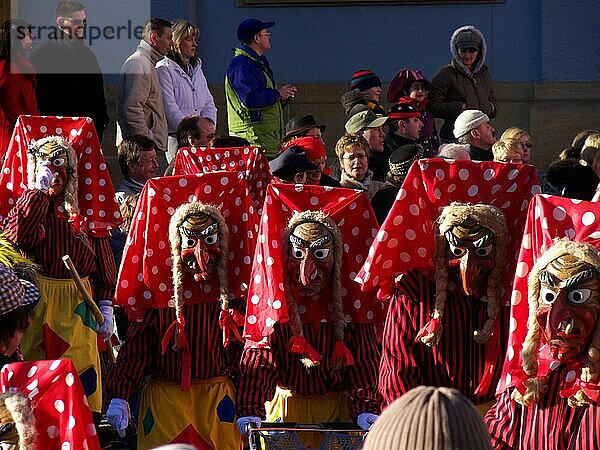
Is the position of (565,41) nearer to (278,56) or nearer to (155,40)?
(278,56)

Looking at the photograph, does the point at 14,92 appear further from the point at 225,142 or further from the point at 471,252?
the point at 471,252

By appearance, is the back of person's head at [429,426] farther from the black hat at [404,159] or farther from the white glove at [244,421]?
the black hat at [404,159]

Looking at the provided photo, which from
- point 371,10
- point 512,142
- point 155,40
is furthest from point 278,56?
point 512,142

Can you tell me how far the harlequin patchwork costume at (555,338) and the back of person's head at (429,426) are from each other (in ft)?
5.86

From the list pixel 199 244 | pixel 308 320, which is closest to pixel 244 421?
pixel 308 320

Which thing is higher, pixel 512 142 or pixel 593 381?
pixel 512 142

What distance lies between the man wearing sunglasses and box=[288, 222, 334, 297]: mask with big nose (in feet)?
13.6

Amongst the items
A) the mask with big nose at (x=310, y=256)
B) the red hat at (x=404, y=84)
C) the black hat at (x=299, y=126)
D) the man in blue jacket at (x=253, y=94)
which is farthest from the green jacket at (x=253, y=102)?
the mask with big nose at (x=310, y=256)

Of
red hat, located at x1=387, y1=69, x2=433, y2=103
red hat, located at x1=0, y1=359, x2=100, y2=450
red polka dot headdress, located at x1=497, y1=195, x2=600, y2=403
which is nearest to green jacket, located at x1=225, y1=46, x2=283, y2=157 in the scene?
red hat, located at x1=387, y1=69, x2=433, y2=103

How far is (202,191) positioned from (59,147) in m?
1.28

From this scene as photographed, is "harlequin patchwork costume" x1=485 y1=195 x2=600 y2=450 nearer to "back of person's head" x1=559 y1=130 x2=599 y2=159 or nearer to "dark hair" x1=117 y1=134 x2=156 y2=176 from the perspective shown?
"back of person's head" x1=559 y1=130 x2=599 y2=159

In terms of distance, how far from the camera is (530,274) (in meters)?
5.09

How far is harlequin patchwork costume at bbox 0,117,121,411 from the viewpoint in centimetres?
784

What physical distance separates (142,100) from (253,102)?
79 centimetres
